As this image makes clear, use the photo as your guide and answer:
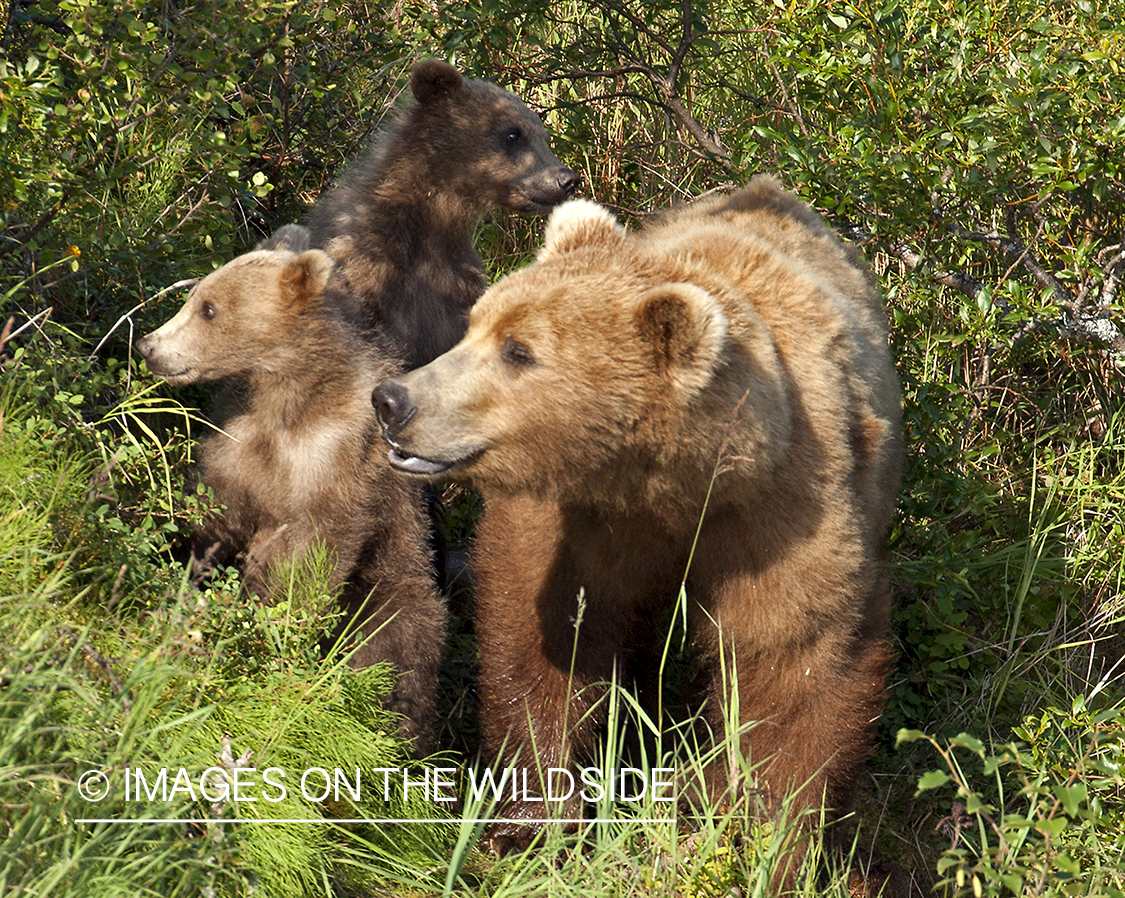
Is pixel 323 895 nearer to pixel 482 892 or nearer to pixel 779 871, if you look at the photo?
pixel 482 892

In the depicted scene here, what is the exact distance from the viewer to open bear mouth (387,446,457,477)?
3850 millimetres

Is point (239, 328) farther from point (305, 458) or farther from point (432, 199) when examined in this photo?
point (432, 199)

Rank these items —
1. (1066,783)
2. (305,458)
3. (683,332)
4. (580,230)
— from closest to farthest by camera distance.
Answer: (683,332), (580,230), (305,458), (1066,783)

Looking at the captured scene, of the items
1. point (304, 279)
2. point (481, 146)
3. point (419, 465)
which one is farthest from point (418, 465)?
point (481, 146)

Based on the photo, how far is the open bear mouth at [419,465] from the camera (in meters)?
3.85

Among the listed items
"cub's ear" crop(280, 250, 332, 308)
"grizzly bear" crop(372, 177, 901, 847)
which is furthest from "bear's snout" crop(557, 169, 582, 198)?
"cub's ear" crop(280, 250, 332, 308)

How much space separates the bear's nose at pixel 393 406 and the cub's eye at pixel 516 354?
1.10 ft

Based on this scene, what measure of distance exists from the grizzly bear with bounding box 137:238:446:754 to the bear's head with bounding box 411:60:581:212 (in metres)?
1.44

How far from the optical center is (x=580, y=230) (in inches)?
169

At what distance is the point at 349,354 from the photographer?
5.11 m

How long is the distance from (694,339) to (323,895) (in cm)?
204

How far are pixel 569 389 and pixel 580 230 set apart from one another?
29.4 inches

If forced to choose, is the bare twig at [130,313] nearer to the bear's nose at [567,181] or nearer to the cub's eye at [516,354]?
the cub's eye at [516,354]

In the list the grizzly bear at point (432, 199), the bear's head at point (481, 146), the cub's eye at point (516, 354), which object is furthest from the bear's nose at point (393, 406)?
the bear's head at point (481, 146)
